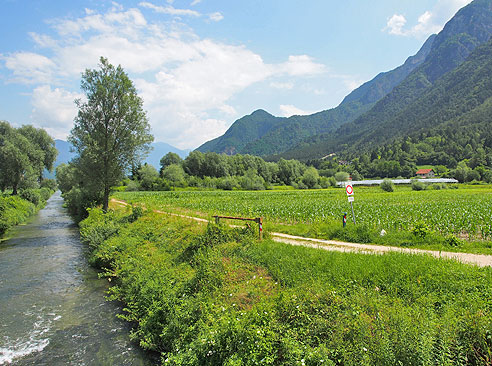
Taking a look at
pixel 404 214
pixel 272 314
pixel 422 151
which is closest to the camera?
pixel 272 314

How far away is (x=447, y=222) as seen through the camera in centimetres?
1702

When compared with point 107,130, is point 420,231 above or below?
below

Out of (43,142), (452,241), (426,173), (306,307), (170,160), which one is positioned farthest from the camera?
(426,173)

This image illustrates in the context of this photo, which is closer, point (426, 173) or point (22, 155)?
point (22, 155)

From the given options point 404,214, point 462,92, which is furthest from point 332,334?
point 462,92

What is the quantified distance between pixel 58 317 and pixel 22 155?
45.0 metres

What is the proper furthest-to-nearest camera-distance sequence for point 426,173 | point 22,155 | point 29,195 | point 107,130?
point 426,173 → point 29,195 → point 22,155 → point 107,130

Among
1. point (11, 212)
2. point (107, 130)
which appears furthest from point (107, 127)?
point (11, 212)

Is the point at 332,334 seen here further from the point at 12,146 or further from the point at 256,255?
the point at 12,146

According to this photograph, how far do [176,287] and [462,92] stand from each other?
827 ft

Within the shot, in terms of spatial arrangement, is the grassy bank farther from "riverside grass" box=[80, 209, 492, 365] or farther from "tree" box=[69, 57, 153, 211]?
"riverside grass" box=[80, 209, 492, 365]

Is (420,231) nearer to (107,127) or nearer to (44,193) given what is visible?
(107,127)

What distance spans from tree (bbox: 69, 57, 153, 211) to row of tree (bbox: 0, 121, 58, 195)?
75.3 ft

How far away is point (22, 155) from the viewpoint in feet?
145
